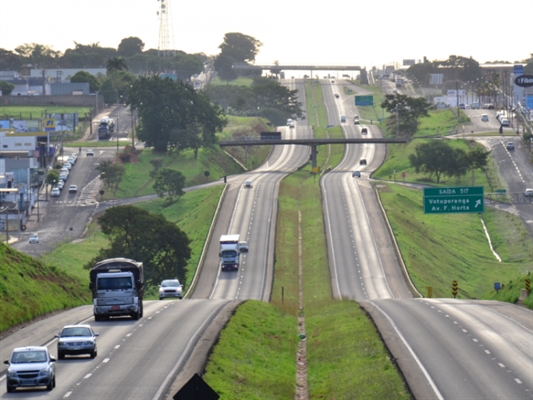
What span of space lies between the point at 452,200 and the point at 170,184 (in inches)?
2897

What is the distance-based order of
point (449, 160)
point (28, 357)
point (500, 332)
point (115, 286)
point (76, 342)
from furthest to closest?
point (449, 160) < point (115, 286) < point (500, 332) < point (76, 342) < point (28, 357)

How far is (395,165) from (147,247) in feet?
318

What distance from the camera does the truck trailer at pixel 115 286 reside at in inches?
2144

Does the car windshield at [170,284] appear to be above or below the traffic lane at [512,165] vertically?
below

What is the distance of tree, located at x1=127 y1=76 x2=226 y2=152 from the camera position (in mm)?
191450

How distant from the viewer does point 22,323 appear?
5644 cm

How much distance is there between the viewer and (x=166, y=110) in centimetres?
19300

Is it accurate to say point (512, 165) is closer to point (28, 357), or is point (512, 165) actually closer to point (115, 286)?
point (115, 286)

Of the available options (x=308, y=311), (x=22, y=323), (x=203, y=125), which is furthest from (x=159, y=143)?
(x=22, y=323)

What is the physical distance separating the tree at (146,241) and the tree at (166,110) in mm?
92322

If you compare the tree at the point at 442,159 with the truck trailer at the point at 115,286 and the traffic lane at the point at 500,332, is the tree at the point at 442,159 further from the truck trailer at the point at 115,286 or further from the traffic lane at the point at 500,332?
the truck trailer at the point at 115,286

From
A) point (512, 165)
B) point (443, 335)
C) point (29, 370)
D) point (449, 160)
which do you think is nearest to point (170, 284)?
point (443, 335)

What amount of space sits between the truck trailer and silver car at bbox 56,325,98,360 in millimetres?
11112

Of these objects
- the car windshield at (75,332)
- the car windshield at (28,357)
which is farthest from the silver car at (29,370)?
the car windshield at (75,332)
